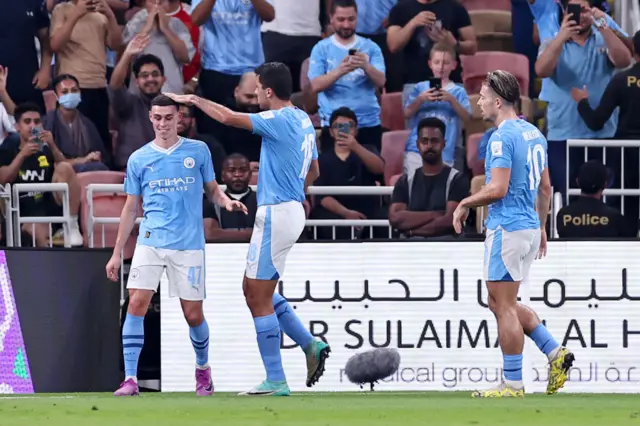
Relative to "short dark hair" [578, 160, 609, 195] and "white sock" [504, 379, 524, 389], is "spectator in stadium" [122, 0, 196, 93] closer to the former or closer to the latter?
"short dark hair" [578, 160, 609, 195]

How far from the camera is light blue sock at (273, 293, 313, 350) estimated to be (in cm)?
1020

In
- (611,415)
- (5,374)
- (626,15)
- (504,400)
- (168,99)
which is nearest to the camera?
(611,415)

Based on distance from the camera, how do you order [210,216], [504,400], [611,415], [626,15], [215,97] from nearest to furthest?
[611,415] → [504,400] → [210,216] → [215,97] → [626,15]

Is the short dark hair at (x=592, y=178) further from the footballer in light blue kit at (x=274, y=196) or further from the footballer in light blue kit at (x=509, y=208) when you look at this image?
the footballer in light blue kit at (x=274, y=196)

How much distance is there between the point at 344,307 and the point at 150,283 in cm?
283

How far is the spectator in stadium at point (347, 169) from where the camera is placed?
13.6 meters

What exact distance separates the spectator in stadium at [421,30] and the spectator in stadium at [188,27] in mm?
2096

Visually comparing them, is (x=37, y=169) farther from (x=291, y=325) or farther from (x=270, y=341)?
(x=270, y=341)

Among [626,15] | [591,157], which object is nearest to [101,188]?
[591,157]

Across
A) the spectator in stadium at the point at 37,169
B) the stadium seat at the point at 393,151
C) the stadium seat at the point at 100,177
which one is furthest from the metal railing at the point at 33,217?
the stadium seat at the point at 393,151

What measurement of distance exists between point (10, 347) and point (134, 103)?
336cm

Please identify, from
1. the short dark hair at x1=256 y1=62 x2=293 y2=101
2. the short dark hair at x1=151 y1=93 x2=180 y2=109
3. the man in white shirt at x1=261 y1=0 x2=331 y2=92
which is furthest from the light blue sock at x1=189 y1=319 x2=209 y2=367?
the man in white shirt at x1=261 y1=0 x2=331 y2=92

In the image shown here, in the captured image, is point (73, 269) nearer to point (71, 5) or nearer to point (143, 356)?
point (143, 356)

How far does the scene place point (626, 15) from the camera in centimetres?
1595
